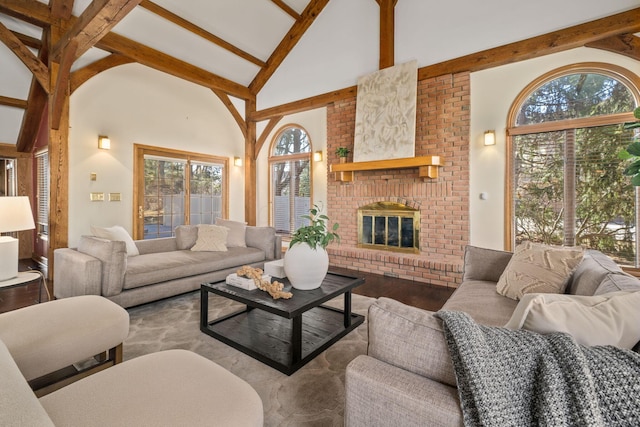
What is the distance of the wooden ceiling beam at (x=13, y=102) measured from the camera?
4508 millimetres

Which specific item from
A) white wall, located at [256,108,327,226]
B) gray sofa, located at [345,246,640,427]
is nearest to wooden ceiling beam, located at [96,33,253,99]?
white wall, located at [256,108,327,226]

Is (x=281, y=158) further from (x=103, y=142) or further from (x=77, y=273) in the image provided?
(x=77, y=273)

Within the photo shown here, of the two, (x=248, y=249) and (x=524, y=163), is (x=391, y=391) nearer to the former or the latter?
(x=248, y=249)

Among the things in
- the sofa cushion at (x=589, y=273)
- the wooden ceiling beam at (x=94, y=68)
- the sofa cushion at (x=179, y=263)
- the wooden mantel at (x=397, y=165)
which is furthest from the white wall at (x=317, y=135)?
the sofa cushion at (x=589, y=273)

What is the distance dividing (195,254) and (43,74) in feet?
9.74

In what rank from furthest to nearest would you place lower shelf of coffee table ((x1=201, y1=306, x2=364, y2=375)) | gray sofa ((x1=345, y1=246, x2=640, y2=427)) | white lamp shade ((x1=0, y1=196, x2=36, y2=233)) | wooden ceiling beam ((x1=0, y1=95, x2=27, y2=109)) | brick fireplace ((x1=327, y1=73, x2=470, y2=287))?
1. wooden ceiling beam ((x1=0, y1=95, x2=27, y2=109))
2. brick fireplace ((x1=327, y1=73, x2=470, y2=287))
3. white lamp shade ((x1=0, y1=196, x2=36, y2=233))
4. lower shelf of coffee table ((x1=201, y1=306, x2=364, y2=375))
5. gray sofa ((x1=345, y1=246, x2=640, y2=427))

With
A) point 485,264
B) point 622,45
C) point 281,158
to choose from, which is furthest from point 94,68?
point 622,45

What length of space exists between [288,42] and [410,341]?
593 cm

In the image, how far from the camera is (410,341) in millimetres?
925

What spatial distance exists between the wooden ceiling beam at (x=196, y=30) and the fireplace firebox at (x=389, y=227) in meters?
3.52

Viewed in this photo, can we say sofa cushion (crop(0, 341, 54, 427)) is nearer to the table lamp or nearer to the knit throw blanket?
the knit throw blanket

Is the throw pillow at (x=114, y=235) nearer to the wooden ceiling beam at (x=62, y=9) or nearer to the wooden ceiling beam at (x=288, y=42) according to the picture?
the wooden ceiling beam at (x=62, y=9)

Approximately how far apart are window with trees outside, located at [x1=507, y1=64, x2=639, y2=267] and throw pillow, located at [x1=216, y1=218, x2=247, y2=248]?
12.1 ft

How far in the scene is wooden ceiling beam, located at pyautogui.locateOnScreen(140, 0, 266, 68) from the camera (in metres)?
3.97
